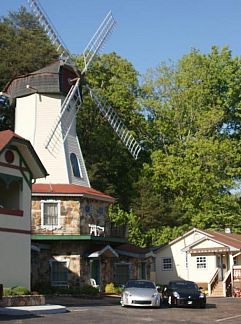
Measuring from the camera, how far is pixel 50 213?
121ft

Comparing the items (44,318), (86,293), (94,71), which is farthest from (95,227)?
(94,71)

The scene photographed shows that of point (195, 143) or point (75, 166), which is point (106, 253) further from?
point (195, 143)

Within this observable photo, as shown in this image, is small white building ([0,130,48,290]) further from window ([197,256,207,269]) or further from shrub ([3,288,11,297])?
window ([197,256,207,269])

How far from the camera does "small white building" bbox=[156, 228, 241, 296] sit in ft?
141

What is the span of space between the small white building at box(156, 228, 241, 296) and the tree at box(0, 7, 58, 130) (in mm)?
17814

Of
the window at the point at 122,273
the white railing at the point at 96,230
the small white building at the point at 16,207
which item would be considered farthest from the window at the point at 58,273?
the small white building at the point at 16,207

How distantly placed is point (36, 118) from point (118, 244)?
1016 cm

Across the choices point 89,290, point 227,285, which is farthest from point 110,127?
point 89,290

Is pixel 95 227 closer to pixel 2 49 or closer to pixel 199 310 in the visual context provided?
pixel 199 310

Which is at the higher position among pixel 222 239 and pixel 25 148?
pixel 25 148

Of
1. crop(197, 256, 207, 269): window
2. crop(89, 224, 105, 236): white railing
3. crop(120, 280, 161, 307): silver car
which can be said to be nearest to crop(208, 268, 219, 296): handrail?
crop(197, 256, 207, 269): window

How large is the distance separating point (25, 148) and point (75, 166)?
1181 centimetres

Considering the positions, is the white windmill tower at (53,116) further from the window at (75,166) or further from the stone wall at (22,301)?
the stone wall at (22,301)

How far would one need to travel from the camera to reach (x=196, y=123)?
57.5 metres
